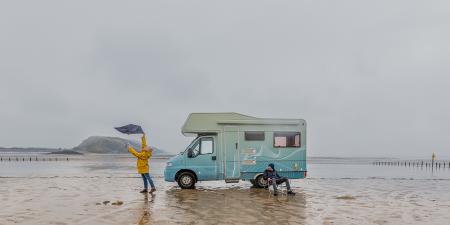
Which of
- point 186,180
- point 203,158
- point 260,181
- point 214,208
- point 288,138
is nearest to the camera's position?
point 214,208

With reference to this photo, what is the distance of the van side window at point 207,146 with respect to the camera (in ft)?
62.5

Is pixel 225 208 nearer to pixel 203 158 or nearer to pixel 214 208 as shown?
pixel 214 208

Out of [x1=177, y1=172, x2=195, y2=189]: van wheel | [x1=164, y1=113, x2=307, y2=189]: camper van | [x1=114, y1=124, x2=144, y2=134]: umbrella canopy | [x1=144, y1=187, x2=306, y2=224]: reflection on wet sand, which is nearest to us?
[x1=144, y1=187, x2=306, y2=224]: reflection on wet sand

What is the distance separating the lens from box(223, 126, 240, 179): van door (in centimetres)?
1897

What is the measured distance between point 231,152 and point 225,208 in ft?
21.0

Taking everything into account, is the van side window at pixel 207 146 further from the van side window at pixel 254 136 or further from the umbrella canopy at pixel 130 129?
the umbrella canopy at pixel 130 129

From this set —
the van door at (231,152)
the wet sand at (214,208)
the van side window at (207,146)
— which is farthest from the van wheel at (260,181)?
the van side window at (207,146)

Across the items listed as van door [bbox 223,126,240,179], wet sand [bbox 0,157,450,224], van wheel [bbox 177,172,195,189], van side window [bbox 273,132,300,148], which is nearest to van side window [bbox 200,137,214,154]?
van door [bbox 223,126,240,179]

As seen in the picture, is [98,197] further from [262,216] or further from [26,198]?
[262,216]

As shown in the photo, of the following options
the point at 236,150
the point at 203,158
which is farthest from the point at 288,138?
the point at 203,158

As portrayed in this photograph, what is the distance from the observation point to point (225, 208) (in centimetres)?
1278

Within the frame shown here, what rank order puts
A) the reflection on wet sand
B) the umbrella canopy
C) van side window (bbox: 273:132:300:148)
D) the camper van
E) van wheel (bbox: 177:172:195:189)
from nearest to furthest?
the reflection on wet sand → the umbrella canopy → van wheel (bbox: 177:172:195:189) → the camper van → van side window (bbox: 273:132:300:148)

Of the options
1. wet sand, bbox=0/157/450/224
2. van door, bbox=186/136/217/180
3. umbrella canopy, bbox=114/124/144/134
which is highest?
umbrella canopy, bbox=114/124/144/134

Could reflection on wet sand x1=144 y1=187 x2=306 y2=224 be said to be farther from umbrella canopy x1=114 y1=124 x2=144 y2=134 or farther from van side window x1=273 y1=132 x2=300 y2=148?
umbrella canopy x1=114 y1=124 x2=144 y2=134
